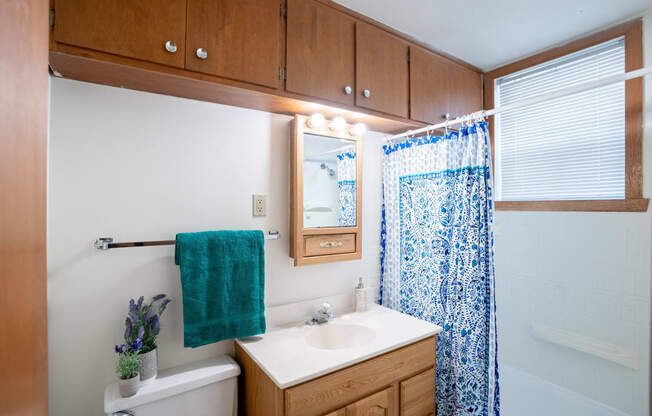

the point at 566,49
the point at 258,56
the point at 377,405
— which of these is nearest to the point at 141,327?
the point at 377,405

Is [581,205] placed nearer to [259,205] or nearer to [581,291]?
[581,291]

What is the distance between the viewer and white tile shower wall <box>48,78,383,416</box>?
45.7 inches

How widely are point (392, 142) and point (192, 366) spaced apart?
1.74m

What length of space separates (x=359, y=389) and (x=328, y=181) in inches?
41.8

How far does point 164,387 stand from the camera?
3.85ft

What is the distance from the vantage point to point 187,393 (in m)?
1.22

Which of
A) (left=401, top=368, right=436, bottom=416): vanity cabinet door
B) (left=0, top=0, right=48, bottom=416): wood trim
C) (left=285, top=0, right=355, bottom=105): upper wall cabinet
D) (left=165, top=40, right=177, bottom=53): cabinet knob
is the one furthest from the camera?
(left=401, top=368, right=436, bottom=416): vanity cabinet door

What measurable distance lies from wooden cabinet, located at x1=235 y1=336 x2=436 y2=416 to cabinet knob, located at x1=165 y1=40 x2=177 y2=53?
1.30 m

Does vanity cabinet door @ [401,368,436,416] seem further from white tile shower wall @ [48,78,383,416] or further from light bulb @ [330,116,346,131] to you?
light bulb @ [330,116,346,131]

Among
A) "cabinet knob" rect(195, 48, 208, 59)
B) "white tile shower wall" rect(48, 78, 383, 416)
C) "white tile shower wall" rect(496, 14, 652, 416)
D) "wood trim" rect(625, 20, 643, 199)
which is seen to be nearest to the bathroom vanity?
"white tile shower wall" rect(48, 78, 383, 416)

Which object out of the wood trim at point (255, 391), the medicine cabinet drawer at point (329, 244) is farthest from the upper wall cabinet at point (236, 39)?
the wood trim at point (255, 391)

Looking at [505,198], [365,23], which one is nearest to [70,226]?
[365,23]

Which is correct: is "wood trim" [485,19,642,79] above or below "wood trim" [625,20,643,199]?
above

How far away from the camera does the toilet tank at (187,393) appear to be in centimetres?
112
